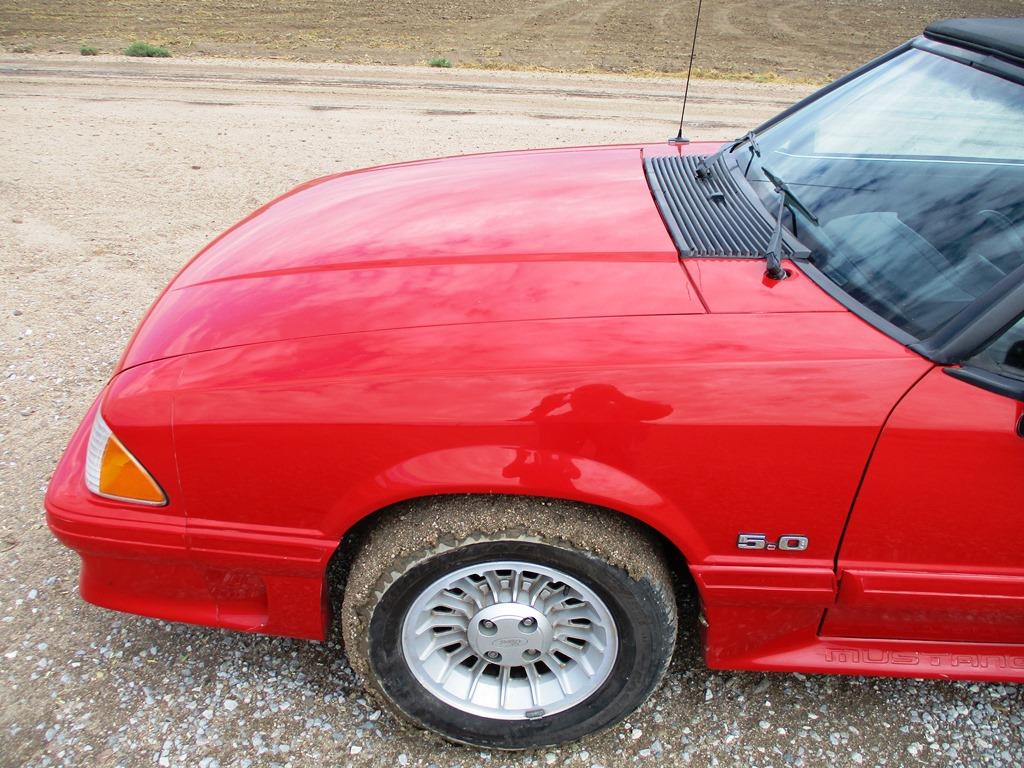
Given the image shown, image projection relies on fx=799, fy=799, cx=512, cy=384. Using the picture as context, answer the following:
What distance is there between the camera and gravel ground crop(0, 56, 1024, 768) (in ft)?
6.95

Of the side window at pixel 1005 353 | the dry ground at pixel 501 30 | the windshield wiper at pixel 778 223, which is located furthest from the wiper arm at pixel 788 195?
the dry ground at pixel 501 30

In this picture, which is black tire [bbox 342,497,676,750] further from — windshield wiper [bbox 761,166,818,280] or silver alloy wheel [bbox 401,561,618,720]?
windshield wiper [bbox 761,166,818,280]

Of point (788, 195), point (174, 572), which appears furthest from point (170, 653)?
point (788, 195)

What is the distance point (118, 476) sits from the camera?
6.34ft

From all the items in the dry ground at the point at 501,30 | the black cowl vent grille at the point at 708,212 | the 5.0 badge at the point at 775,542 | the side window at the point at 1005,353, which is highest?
the dry ground at the point at 501,30

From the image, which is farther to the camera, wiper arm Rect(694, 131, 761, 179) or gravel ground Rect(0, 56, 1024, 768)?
wiper arm Rect(694, 131, 761, 179)

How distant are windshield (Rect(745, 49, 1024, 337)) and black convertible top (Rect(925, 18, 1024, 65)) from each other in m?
0.07

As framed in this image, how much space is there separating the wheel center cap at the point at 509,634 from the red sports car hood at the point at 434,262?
718mm

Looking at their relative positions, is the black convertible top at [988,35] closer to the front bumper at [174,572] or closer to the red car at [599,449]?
the red car at [599,449]

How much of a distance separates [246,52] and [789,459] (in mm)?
15076

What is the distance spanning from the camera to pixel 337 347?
1869mm

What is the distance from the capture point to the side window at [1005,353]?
65.0 inches

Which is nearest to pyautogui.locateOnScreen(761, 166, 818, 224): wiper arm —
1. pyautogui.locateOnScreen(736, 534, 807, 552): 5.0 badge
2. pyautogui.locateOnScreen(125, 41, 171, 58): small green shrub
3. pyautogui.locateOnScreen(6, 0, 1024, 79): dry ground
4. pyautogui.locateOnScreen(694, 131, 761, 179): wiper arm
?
pyautogui.locateOnScreen(694, 131, 761, 179): wiper arm

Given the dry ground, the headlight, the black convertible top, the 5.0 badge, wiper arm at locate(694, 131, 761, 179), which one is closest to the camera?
the 5.0 badge
